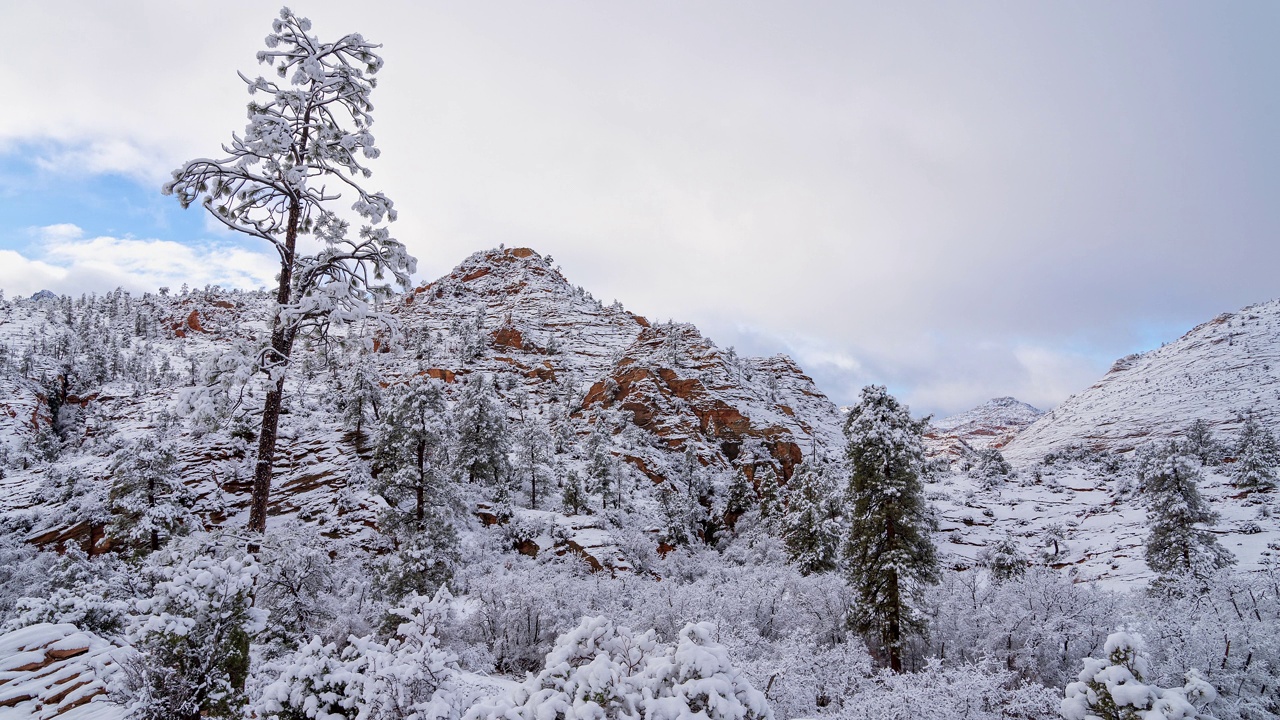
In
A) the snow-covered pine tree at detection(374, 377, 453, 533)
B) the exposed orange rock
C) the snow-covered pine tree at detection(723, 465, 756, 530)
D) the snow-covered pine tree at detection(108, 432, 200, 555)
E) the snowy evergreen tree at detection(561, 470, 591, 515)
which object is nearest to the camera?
the snow-covered pine tree at detection(374, 377, 453, 533)

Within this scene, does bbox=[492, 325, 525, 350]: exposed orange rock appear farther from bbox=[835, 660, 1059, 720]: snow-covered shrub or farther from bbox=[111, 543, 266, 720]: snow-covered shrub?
bbox=[111, 543, 266, 720]: snow-covered shrub

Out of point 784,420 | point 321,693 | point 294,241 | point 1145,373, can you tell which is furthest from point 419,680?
point 1145,373

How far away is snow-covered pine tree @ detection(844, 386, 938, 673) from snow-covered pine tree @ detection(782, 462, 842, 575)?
10.5 metres

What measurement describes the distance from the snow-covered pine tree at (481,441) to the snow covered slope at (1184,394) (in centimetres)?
12320

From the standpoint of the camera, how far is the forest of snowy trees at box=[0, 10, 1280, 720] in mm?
4676

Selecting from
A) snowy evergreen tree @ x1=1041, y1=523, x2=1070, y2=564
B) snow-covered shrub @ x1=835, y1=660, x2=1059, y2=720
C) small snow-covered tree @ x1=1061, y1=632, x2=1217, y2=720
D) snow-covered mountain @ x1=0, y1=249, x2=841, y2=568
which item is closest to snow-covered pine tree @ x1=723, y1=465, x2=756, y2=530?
snow-covered mountain @ x1=0, y1=249, x2=841, y2=568

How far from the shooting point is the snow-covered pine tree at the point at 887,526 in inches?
697

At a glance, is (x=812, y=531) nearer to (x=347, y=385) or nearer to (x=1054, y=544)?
(x=1054, y=544)

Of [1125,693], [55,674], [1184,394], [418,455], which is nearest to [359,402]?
[418,455]

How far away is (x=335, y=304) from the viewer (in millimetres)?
5836

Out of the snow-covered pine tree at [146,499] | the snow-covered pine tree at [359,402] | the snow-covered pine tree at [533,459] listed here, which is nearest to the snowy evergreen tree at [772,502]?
the snow-covered pine tree at [533,459]

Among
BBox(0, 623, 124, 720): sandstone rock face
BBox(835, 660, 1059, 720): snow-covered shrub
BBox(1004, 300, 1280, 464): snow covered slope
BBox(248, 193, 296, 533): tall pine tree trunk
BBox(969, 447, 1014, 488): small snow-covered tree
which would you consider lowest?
BBox(969, 447, 1014, 488): small snow-covered tree

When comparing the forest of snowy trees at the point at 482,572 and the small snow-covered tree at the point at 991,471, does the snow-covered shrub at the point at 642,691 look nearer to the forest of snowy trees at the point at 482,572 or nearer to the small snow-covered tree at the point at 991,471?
the forest of snowy trees at the point at 482,572

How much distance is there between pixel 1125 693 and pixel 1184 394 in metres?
174
